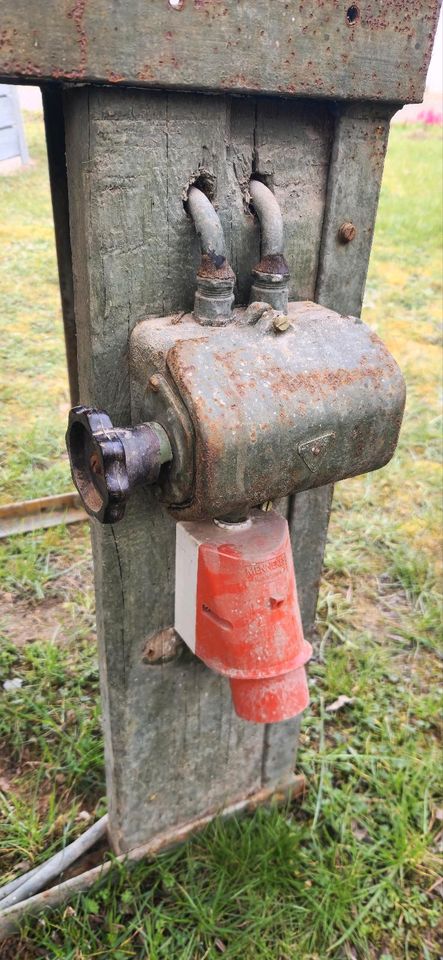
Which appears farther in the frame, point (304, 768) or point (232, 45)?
point (304, 768)

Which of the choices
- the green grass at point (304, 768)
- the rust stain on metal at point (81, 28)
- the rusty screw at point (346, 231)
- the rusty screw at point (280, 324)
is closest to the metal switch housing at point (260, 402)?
the rusty screw at point (280, 324)

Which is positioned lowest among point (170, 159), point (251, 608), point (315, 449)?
point (251, 608)

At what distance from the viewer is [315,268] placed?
1209mm

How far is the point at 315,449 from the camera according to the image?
3.17 feet

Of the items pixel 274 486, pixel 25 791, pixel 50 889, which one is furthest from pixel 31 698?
pixel 274 486

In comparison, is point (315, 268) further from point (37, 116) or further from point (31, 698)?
point (37, 116)

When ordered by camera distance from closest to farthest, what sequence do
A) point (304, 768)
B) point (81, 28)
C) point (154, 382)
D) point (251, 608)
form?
point (81, 28) < point (154, 382) < point (251, 608) < point (304, 768)

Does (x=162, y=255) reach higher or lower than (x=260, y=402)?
higher

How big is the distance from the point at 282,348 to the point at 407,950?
1.45 meters

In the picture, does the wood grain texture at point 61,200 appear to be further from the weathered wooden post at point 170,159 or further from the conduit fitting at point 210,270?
the conduit fitting at point 210,270

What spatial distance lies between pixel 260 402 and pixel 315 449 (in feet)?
0.38

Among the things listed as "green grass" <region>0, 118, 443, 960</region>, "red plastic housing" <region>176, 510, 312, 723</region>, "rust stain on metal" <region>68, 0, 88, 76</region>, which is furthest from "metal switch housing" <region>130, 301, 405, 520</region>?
"green grass" <region>0, 118, 443, 960</region>

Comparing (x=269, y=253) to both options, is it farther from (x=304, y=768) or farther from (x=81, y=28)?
(x=304, y=768)

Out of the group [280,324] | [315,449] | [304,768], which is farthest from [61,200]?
[304,768]
